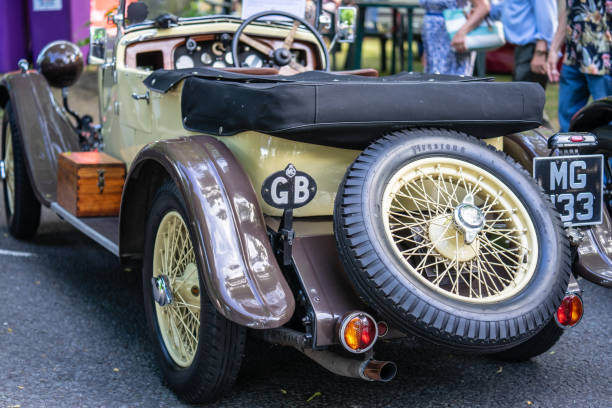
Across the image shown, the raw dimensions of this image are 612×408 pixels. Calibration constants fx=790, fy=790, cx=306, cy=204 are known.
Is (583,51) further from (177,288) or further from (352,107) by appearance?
(177,288)

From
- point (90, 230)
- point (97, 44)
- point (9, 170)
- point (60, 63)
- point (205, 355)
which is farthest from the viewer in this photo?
point (9, 170)

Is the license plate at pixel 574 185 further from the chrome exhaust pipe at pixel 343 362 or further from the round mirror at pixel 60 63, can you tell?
the round mirror at pixel 60 63

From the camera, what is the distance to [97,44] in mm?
4484

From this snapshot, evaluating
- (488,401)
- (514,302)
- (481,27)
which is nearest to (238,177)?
(514,302)

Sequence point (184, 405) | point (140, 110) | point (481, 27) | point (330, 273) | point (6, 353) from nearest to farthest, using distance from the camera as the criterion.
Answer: point (330, 273)
point (184, 405)
point (6, 353)
point (140, 110)
point (481, 27)

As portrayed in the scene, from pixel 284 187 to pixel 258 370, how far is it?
0.90 meters

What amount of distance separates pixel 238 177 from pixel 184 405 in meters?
0.89

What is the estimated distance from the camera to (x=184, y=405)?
2939mm

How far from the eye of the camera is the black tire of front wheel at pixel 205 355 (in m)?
2.68

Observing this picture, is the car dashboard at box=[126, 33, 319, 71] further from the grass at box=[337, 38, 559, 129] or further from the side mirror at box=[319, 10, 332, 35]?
the grass at box=[337, 38, 559, 129]

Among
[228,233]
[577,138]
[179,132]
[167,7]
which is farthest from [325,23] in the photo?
[228,233]

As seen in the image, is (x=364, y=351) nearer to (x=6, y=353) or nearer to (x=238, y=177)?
(x=238, y=177)

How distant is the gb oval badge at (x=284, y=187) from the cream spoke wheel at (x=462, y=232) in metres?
0.35

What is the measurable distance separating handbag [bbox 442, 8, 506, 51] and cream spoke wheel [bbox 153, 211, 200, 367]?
135 inches
